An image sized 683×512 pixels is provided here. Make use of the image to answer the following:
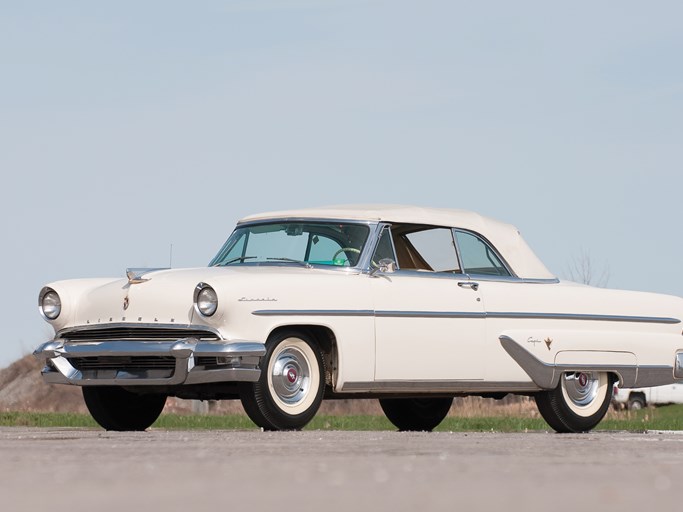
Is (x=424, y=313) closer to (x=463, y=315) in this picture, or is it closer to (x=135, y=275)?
(x=463, y=315)

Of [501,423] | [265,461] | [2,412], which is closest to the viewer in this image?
[265,461]

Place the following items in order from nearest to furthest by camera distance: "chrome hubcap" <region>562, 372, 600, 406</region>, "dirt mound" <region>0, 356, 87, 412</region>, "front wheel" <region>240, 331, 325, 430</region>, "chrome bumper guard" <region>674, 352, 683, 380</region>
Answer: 1. "front wheel" <region>240, 331, 325, 430</region>
2. "chrome hubcap" <region>562, 372, 600, 406</region>
3. "chrome bumper guard" <region>674, 352, 683, 380</region>
4. "dirt mound" <region>0, 356, 87, 412</region>

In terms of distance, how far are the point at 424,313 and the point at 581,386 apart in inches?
85.5

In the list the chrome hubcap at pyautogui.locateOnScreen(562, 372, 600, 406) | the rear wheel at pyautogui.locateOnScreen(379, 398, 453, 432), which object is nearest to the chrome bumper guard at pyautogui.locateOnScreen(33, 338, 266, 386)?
the chrome hubcap at pyautogui.locateOnScreen(562, 372, 600, 406)

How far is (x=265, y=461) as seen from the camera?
19.6ft

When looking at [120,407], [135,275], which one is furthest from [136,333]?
Answer: [120,407]

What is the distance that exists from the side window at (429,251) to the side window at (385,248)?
0.79ft

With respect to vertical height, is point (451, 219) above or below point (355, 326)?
above

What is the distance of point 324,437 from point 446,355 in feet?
7.92

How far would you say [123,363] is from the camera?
9852 mm

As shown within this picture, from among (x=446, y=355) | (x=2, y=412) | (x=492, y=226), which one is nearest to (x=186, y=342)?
(x=446, y=355)

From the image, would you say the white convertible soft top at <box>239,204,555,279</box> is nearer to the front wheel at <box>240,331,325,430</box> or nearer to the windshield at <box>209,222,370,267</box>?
the windshield at <box>209,222,370,267</box>

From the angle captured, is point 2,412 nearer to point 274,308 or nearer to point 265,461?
point 274,308

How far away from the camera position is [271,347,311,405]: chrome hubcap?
970 centimetres
